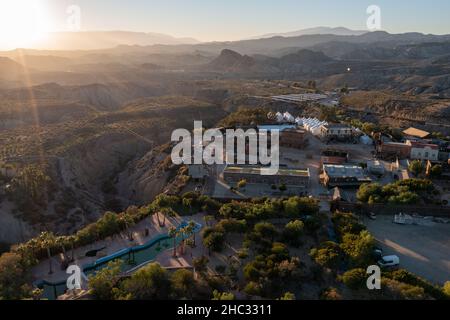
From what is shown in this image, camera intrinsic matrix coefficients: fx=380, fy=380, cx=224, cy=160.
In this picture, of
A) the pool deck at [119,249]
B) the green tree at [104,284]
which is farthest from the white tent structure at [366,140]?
the green tree at [104,284]

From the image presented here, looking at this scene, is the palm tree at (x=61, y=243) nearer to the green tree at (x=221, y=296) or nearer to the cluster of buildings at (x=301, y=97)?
the green tree at (x=221, y=296)

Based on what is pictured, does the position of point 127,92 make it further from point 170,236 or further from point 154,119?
point 170,236

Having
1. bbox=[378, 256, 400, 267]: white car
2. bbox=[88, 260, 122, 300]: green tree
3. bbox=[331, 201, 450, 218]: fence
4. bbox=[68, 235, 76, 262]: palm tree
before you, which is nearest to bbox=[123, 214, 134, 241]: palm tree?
bbox=[68, 235, 76, 262]: palm tree

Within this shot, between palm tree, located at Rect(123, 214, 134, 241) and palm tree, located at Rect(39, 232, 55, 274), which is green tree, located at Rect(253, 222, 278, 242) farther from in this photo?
palm tree, located at Rect(39, 232, 55, 274)

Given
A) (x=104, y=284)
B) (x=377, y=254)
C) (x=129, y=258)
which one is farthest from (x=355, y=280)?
(x=129, y=258)

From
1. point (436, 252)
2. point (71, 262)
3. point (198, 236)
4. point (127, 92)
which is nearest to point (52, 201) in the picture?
point (71, 262)
